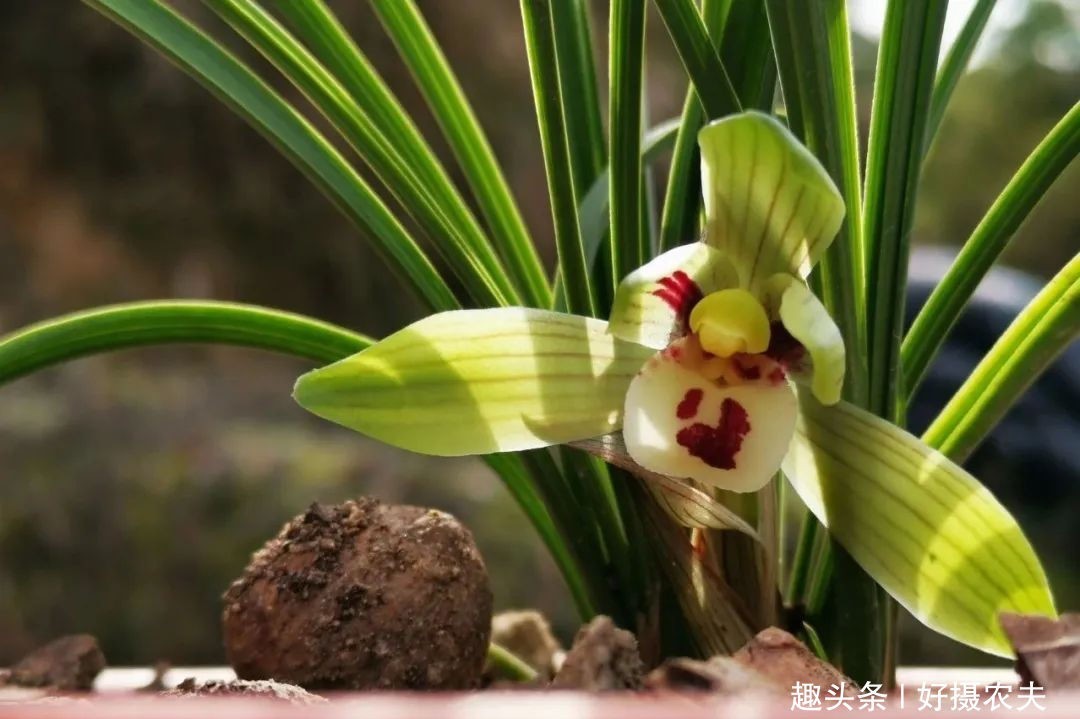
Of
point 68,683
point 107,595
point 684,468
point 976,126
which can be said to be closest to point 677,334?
point 684,468

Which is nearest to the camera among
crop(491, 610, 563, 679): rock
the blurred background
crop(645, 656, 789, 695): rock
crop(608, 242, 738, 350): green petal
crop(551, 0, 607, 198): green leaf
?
crop(645, 656, 789, 695): rock

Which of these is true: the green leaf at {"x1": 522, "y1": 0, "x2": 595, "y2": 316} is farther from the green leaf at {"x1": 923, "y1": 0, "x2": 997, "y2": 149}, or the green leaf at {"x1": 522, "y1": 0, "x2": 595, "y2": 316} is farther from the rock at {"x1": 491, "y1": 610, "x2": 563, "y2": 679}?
the rock at {"x1": 491, "y1": 610, "x2": 563, "y2": 679}

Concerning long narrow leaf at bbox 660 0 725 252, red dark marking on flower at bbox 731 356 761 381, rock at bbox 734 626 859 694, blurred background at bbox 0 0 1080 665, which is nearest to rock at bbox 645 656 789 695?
rock at bbox 734 626 859 694

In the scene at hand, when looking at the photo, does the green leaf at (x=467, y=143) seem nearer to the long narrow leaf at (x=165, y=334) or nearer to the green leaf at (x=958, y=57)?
the long narrow leaf at (x=165, y=334)

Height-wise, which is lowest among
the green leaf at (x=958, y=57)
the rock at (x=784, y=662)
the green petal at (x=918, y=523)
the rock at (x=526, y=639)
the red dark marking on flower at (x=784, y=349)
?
the rock at (x=526, y=639)

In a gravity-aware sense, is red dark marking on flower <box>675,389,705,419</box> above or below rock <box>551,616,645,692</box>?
above

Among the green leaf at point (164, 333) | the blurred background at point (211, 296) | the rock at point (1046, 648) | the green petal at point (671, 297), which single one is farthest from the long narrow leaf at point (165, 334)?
the blurred background at point (211, 296)

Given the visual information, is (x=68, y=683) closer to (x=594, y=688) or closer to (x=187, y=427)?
(x=594, y=688)
